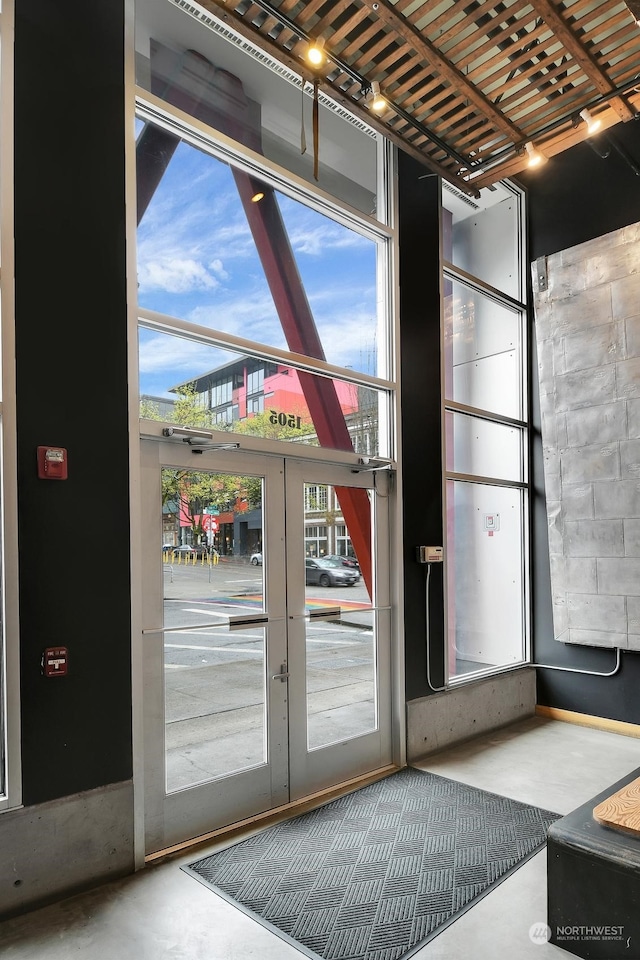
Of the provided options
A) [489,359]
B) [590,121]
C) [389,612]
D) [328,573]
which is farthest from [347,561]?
[590,121]

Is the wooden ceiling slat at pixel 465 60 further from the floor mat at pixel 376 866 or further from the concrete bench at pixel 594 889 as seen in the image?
the floor mat at pixel 376 866

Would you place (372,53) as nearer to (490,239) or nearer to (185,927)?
(490,239)

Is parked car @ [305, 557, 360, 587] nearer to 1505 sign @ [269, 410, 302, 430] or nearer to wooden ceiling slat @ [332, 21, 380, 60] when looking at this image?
1505 sign @ [269, 410, 302, 430]

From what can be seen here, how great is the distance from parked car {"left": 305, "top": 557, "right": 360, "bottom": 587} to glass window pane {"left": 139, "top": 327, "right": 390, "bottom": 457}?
79 centimetres

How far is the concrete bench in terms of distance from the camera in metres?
2.40

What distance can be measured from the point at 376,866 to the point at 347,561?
185 cm

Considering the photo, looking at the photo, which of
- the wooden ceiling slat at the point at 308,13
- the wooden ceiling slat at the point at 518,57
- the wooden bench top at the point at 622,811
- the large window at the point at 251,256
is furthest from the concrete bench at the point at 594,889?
the wooden ceiling slat at the point at 308,13

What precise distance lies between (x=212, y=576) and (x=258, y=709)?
87 cm

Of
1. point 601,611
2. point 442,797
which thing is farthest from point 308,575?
point 601,611

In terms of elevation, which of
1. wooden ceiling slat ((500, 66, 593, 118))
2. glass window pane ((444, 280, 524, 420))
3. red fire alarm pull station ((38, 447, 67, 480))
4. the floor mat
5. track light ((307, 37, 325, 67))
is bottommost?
the floor mat

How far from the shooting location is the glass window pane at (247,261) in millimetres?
3572

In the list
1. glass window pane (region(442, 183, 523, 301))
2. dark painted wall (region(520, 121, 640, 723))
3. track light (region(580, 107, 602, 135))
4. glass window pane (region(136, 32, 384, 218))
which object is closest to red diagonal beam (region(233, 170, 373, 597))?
glass window pane (region(136, 32, 384, 218))

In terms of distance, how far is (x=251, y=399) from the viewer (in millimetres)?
3889

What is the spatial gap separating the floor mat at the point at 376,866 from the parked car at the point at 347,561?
1449mm
